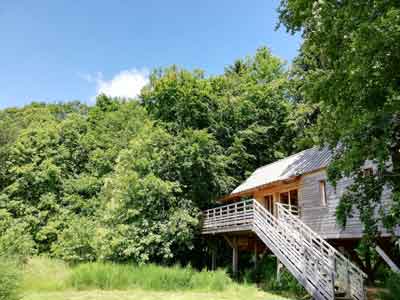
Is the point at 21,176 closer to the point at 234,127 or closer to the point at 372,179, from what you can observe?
the point at 234,127

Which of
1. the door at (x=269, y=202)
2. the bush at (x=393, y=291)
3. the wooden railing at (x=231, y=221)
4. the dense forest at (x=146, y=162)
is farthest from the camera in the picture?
the dense forest at (x=146, y=162)

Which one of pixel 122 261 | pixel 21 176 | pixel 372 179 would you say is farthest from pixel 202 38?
pixel 21 176

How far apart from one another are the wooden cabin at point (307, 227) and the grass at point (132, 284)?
2518mm

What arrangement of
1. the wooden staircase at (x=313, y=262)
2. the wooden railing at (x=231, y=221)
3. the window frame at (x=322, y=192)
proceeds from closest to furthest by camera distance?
the wooden staircase at (x=313, y=262), the window frame at (x=322, y=192), the wooden railing at (x=231, y=221)

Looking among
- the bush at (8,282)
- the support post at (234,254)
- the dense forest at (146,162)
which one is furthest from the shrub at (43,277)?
the support post at (234,254)

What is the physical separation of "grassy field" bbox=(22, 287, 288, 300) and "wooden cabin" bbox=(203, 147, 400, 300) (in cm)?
203

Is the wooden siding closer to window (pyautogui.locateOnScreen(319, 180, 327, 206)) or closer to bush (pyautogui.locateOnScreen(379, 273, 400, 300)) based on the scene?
window (pyautogui.locateOnScreen(319, 180, 327, 206))

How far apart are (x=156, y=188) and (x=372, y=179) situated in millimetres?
12949

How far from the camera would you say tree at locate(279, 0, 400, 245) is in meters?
5.37

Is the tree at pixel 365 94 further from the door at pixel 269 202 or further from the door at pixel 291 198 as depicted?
the door at pixel 269 202

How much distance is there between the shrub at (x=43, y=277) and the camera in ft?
45.3

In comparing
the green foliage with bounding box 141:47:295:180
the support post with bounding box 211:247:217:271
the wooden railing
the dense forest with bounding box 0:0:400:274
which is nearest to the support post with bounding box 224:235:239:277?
the wooden railing

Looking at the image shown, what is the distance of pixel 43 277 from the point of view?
14.9 m

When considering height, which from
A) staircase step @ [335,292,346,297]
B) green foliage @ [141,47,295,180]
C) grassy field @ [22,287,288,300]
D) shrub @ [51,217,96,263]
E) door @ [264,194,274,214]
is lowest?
grassy field @ [22,287,288,300]
